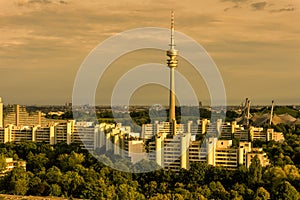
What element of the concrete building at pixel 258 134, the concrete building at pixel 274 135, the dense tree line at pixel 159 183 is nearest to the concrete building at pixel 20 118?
the concrete building at pixel 258 134

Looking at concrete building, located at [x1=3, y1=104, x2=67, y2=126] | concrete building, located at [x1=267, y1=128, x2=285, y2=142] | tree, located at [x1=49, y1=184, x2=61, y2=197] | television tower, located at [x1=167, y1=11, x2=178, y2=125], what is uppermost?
television tower, located at [x1=167, y1=11, x2=178, y2=125]

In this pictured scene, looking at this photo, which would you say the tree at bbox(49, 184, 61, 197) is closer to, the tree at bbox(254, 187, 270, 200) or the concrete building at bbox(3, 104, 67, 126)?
the tree at bbox(254, 187, 270, 200)

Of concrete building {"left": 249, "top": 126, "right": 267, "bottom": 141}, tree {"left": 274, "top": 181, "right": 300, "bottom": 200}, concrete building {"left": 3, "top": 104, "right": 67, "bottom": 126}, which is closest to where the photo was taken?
tree {"left": 274, "top": 181, "right": 300, "bottom": 200}

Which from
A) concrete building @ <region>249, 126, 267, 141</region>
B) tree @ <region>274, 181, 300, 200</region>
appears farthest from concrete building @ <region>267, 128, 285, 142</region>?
tree @ <region>274, 181, 300, 200</region>

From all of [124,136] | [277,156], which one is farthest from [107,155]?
[277,156]

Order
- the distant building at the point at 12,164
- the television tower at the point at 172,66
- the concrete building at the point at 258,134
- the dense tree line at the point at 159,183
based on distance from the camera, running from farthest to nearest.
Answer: the television tower at the point at 172,66, the concrete building at the point at 258,134, the distant building at the point at 12,164, the dense tree line at the point at 159,183

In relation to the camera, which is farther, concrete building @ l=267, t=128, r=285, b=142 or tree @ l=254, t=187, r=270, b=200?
concrete building @ l=267, t=128, r=285, b=142

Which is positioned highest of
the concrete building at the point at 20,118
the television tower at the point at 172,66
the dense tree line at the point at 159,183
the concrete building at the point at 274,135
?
the television tower at the point at 172,66

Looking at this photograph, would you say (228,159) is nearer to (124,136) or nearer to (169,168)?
(169,168)

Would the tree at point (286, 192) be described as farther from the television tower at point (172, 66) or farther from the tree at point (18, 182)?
the television tower at point (172, 66)

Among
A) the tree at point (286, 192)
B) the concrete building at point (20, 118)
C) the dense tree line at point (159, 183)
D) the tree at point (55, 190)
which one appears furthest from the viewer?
the concrete building at point (20, 118)

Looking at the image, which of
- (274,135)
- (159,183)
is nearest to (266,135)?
(274,135)
